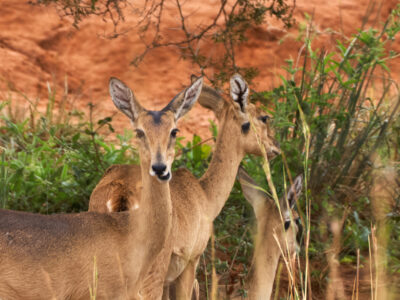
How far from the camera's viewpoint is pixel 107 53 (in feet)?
43.4

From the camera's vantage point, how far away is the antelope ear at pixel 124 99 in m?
4.57

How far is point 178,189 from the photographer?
504 centimetres

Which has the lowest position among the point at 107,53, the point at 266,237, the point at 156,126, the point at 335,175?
the point at 107,53

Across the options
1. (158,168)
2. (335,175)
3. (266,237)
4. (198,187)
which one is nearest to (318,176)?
(335,175)

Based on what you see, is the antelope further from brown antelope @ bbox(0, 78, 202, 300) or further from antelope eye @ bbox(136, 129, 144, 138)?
antelope eye @ bbox(136, 129, 144, 138)

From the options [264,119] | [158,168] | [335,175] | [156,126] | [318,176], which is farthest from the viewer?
[335,175]

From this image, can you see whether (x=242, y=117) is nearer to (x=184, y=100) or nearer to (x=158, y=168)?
(x=184, y=100)

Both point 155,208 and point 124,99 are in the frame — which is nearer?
point 155,208

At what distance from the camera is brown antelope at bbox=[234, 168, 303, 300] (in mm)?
5188

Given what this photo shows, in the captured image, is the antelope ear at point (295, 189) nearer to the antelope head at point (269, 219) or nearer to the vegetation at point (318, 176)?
the antelope head at point (269, 219)

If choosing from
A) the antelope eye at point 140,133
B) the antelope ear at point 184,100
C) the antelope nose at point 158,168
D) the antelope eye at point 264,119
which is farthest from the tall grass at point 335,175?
the antelope nose at point 158,168

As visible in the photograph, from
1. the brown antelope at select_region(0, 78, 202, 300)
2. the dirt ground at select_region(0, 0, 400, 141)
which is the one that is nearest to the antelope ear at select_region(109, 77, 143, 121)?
the brown antelope at select_region(0, 78, 202, 300)

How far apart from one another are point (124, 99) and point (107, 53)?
347 inches

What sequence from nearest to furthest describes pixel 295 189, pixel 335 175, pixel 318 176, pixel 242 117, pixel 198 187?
pixel 295 189 → pixel 198 187 → pixel 242 117 → pixel 318 176 → pixel 335 175
